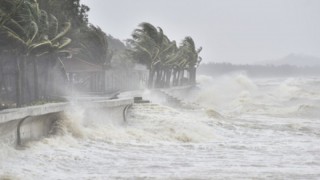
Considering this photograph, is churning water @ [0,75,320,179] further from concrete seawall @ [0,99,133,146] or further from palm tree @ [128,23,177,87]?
palm tree @ [128,23,177,87]

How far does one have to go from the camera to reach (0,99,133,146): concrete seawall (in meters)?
15.9

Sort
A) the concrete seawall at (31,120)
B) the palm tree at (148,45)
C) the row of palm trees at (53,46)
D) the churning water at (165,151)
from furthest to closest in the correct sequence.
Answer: the palm tree at (148,45)
the row of palm trees at (53,46)
the concrete seawall at (31,120)
the churning water at (165,151)

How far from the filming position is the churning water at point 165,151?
1426 cm

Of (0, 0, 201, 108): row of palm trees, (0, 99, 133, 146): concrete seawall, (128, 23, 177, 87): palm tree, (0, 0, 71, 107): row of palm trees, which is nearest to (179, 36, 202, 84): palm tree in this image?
(0, 0, 201, 108): row of palm trees

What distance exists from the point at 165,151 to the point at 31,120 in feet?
13.7

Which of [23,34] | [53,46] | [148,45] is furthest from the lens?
[148,45]

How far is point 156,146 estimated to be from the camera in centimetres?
1925

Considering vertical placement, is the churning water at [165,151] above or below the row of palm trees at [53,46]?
below

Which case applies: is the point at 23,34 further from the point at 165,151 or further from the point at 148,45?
the point at 148,45

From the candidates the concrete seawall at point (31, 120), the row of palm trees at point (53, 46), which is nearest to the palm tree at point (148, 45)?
the row of palm trees at point (53, 46)

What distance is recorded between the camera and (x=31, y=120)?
17891mm

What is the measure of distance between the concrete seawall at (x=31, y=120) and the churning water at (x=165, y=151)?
0.41m

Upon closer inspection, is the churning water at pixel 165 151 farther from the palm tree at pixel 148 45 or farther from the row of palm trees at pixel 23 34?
the palm tree at pixel 148 45

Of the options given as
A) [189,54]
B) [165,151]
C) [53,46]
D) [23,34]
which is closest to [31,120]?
[165,151]
